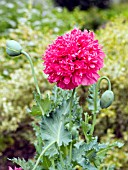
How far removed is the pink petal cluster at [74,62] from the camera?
53.2 inches

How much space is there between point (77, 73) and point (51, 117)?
0.21 m

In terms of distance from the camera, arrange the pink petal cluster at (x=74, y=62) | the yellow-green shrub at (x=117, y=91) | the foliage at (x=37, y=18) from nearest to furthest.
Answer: the pink petal cluster at (x=74, y=62)
the yellow-green shrub at (x=117, y=91)
the foliage at (x=37, y=18)

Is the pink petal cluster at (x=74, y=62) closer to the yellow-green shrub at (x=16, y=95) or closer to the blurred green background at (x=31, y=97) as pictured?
the blurred green background at (x=31, y=97)

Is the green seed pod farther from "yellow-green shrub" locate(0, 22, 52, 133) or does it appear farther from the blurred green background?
"yellow-green shrub" locate(0, 22, 52, 133)

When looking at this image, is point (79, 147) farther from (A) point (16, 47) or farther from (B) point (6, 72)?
(B) point (6, 72)

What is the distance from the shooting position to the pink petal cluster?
1351 mm

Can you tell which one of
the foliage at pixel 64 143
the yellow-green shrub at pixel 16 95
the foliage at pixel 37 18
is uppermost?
the foliage at pixel 37 18

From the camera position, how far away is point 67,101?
1549 millimetres

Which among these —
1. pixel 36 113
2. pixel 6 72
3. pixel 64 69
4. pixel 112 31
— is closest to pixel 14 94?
pixel 6 72

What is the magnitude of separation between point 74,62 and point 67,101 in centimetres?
22

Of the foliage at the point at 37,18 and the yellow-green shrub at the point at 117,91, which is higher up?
the foliage at the point at 37,18

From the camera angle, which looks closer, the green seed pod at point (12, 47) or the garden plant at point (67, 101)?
the garden plant at point (67, 101)

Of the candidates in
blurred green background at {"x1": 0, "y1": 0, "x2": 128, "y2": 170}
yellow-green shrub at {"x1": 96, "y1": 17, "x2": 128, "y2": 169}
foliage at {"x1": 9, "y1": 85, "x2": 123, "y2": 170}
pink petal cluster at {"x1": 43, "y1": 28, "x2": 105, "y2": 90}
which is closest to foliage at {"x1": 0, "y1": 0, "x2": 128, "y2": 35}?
blurred green background at {"x1": 0, "y1": 0, "x2": 128, "y2": 170}

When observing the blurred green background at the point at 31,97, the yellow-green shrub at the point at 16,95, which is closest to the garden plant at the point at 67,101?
the blurred green background at the point at 31,97
